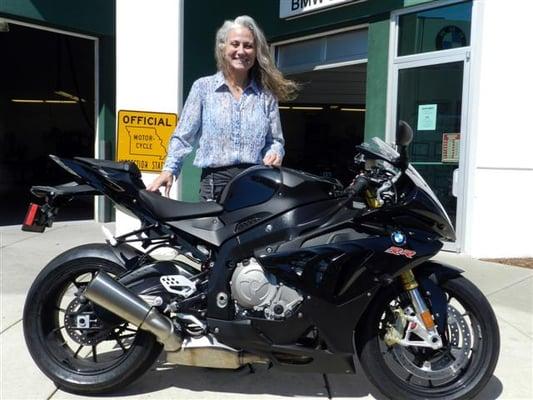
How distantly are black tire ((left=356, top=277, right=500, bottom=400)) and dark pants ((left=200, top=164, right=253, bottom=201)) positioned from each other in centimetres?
115

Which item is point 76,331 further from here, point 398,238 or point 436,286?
point 436,286

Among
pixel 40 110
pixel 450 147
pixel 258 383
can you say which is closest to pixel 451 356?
pixel 258 383

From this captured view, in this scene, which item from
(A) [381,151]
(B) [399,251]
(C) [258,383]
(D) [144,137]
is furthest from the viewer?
(D) [144,137]

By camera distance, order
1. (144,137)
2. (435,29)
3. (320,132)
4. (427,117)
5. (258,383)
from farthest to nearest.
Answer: (320,132) → (427,117) → (435,29) → (144,137) → (258,383)

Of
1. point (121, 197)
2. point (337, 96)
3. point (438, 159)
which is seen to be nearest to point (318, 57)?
point (438, 159)

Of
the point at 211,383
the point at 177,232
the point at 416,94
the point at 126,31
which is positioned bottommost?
the point at 211,383

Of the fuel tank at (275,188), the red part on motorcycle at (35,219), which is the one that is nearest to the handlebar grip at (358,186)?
the fuel tank at (275,188)

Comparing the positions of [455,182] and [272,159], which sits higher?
[272,159]

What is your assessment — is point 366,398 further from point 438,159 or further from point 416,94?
point 416,94

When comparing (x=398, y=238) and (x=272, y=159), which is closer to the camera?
(x=398, y=238)

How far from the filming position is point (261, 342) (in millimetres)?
2670

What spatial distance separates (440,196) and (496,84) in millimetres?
1440

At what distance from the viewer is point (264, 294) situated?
2.67m

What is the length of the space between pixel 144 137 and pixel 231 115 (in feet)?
7.48
